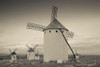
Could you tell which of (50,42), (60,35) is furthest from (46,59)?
(60,35)

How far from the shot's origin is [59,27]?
82.5ft

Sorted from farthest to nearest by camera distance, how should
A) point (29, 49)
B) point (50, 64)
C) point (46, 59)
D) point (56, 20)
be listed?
point (29, 49)
point (56, 20)
point (46, 59)
point (50, 64)

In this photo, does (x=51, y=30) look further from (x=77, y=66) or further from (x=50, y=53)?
(x=77, y=66)

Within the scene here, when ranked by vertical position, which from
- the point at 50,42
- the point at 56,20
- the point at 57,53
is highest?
the point at 56,20

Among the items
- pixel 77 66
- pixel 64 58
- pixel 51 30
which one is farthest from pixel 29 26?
pixel 77 66

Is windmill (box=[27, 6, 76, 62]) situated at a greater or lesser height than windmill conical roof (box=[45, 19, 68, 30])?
lesser

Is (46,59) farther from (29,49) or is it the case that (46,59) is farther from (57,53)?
(29,49)

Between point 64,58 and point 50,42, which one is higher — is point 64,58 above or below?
below

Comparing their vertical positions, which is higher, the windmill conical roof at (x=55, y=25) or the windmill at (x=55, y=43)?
the windmill conical roof at (x=55, y=25)

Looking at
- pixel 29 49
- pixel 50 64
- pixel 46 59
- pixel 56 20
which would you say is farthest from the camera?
pixel 29 49

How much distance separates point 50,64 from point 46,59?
1.75 m

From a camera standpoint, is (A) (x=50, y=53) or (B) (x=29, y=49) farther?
(B) (x=29, y=49)

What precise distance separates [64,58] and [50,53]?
2598 millimetres

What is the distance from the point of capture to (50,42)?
24812mm
